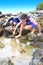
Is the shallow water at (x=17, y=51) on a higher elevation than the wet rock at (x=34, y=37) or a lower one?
lower

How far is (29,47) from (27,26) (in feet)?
7.56

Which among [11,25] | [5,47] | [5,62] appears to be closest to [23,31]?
[11,25]

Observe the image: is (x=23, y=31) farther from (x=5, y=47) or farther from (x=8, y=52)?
(x=8, y=52)

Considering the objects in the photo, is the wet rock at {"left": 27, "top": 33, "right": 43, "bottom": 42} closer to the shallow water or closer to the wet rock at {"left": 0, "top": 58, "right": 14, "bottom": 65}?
the shallow water

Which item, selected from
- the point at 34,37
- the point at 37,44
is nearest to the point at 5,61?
the point at 37,44

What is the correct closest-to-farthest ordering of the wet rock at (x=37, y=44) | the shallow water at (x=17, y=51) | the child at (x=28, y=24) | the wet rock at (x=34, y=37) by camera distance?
the shallow water at (x=17, y=51)
the wet rock at (x=37, y=44)
the wet rock at (x=34, y=37)
the child at (x=28, y=24)

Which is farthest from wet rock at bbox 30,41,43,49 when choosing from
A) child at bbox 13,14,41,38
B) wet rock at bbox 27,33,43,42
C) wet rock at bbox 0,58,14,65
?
wet rock at bbox 0,58,14,65

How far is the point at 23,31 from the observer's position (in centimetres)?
1227

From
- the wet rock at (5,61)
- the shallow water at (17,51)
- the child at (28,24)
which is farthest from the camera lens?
the child at (28,24)

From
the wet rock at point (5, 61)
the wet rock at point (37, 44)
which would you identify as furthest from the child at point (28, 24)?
the wet rock at point (5, 61)

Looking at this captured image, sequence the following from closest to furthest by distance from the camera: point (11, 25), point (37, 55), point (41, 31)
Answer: point (37, 55), point (41, 31), point (11, 25)

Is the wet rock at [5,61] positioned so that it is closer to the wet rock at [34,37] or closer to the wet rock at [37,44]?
the wet rock at [37,44]

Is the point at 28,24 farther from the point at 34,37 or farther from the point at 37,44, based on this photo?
the point at 37,44

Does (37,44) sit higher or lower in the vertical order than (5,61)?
lower
